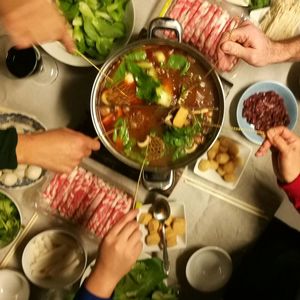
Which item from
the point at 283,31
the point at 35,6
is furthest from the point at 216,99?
the point at 35,6

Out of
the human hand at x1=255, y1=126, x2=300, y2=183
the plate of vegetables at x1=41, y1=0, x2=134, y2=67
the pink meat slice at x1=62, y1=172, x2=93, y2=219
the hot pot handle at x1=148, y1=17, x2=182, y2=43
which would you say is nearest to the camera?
the human hand at x1=255, y1=126, x2=300, y2=183

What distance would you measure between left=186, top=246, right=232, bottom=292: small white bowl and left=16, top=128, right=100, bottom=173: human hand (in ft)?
2.38

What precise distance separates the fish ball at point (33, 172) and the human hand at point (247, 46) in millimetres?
921

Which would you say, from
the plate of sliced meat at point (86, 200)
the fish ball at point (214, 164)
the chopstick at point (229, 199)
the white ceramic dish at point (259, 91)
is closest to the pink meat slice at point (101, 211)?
the plate of sliced meat at point (86, 200)

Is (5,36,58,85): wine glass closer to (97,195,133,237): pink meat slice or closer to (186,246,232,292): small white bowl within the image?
(97,195,133,237): pink meat slice

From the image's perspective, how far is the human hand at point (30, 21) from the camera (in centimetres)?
166

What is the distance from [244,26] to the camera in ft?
7.02

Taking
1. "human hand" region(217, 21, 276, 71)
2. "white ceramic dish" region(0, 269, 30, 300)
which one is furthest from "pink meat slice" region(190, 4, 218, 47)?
"white ceramic dish" region(0, 269, 30, 300)

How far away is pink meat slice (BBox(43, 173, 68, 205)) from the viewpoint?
7.43 feet

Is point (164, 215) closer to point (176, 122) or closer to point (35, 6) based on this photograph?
point (176, 122)

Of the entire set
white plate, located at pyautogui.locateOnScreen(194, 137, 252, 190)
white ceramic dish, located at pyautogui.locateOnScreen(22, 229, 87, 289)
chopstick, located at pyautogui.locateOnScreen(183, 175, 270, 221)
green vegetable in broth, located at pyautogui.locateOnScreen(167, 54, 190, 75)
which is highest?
green vegetable in broth, located at pyautogui.locateOnScreen(167, 54, 190, 75)

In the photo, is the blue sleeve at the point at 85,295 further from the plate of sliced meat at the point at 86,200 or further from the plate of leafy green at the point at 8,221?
the plate of leafy green at the point at 8,221

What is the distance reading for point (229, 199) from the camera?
2.32 meters

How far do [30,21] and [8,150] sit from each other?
1.69 feet
